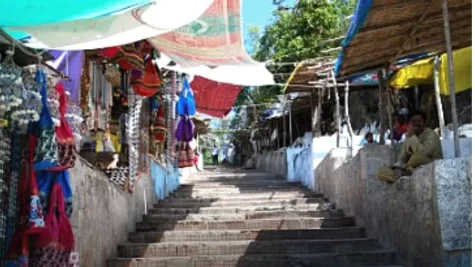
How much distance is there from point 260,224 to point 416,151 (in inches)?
127

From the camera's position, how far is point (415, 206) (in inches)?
245

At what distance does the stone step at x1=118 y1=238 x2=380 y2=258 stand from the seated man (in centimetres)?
140

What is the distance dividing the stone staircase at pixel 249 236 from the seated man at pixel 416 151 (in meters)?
1.08

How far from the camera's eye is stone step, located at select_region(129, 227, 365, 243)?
8956 mm

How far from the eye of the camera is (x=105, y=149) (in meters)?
9.02

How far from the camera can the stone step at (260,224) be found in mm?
9484

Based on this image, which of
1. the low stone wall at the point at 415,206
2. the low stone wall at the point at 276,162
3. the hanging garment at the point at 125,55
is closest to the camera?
the low stone wall at the point at 415,206

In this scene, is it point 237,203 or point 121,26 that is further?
point 237,203

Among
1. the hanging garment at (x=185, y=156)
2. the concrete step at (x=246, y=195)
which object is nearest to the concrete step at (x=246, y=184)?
the hanging garment at (x=185, y=156)

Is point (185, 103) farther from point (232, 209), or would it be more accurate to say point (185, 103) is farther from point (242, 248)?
point (242, 248)

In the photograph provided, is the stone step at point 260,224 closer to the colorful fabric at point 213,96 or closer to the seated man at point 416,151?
the seated man at point 416,151

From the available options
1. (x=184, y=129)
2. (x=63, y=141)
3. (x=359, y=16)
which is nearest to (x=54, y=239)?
(x=63, y=141)

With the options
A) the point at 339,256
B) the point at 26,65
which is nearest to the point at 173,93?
the point at 339,256

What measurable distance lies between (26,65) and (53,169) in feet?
2.69
